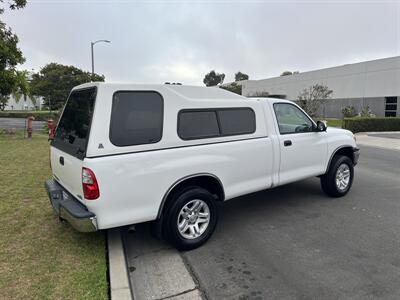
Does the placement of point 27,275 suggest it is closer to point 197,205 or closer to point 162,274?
point 162,274

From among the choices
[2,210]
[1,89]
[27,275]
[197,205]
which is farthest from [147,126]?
[1,89]

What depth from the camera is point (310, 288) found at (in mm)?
2973

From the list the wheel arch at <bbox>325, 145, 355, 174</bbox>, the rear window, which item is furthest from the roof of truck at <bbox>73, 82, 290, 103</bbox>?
the wheel arch at <bbox>325, 145, 355, 174</bbox>

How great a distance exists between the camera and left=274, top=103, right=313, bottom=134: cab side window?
4746 millimetres

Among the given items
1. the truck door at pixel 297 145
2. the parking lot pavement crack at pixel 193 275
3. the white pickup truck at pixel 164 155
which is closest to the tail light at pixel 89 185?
the white pickup truck at pixel 164 155

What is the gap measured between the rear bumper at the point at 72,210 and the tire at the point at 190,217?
84 centimetres

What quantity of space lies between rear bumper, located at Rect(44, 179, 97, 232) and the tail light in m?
0.22

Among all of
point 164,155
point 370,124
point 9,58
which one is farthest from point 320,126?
point 370,124

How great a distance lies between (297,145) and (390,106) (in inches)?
1263

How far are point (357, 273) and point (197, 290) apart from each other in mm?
1713

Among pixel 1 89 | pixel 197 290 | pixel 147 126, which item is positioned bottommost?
pixel 197 290

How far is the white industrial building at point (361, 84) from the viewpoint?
30516 mm

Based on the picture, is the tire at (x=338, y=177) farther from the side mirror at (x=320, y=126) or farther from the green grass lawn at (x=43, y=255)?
the green grass lawn at (x=43, y=255)

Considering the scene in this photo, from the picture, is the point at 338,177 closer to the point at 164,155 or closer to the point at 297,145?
the point at 297,145
